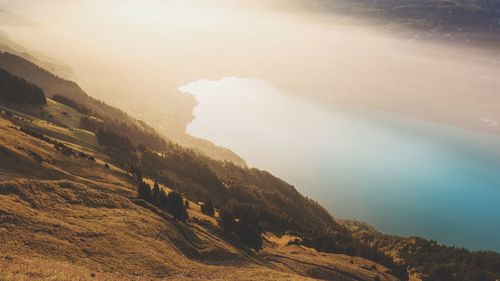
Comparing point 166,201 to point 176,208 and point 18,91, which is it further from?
point 18,91

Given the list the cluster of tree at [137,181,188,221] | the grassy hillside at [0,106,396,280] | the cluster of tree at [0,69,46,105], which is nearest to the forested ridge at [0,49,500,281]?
the cluster of tree at [137,181,188,221]

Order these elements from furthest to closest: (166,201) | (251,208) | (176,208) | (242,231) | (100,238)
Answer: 1. (251,208)
2. (242,231)
3. (166,201)
4. (176,208)
5. (100,238)

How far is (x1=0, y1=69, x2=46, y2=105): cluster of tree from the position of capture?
440ft

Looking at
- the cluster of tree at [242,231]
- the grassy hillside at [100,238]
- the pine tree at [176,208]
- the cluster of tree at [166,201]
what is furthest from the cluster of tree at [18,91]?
the cluster of tree at [242,231]

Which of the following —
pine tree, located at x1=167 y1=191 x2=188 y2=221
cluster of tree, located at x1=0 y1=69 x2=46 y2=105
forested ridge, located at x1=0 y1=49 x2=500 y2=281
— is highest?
cluster of tree, located at x1=0 y1=69 x2=46 y2=105

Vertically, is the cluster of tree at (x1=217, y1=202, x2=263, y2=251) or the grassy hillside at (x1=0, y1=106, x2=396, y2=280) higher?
Answer: the grassy hillside at (x1=0, y1=106, x2=396, y2=280)

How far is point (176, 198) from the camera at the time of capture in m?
61.5

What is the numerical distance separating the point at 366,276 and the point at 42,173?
53013 mm

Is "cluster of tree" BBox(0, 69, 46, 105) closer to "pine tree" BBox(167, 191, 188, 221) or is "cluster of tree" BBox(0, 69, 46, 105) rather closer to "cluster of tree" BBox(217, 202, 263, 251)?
"pine tree" BBox(167, 191, 188, 221)

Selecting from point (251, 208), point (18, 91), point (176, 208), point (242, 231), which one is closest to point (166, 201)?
point (176, 208)

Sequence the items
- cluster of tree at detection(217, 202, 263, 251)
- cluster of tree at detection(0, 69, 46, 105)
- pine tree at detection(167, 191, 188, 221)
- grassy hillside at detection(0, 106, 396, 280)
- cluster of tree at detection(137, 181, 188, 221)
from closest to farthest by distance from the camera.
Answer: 1. grassy hillside at detection(0, 106, 396, 280)
2. pine tree at detection(167, 191, 188, 221)
3. cluster of tree at detection(137, 181, 188, 221)
4. cluster of tree at detection(217, 202, 263, 251)
5. cluster of tree at detection(0, 69, 46, 105)

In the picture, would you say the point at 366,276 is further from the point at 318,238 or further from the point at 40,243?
the point at 40,243

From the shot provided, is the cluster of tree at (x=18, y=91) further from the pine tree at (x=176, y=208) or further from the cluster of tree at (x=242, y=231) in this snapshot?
the cluster of tree at (x=242, y=231)

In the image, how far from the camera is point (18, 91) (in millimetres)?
138625
